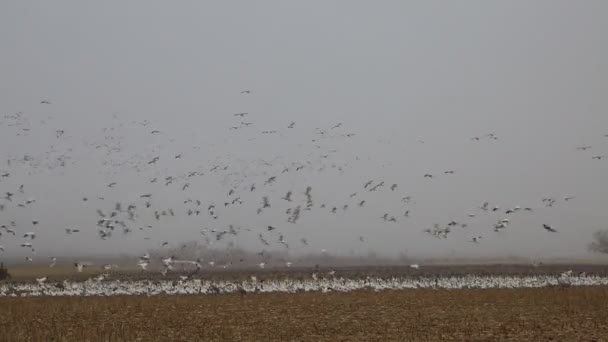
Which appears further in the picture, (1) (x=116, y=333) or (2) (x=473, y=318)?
(2) (x=473, y=318)

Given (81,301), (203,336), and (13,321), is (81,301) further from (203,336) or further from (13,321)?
(203,336)

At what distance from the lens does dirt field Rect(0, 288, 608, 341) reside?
25.9 m

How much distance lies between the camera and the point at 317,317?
31.6 metres

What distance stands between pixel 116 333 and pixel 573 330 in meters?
17.8

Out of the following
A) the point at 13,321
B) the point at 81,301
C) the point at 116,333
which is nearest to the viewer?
the point at 116,333

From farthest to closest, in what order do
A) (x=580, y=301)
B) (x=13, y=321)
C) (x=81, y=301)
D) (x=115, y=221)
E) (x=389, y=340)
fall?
1. (x=115, y=221)
2. (x=81, y=301)
3. (x=580, y=301)
4. (x=13, y=321)
5. (x=389, y=340)

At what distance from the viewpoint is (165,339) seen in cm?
2548

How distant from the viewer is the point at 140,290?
47.0m

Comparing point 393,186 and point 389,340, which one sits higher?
point 393,186

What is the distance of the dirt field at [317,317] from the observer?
84.8 feet

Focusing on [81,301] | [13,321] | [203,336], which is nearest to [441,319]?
[203,336]

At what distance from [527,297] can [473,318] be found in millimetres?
11752

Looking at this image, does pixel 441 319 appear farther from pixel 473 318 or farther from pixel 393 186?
pixel 393 186

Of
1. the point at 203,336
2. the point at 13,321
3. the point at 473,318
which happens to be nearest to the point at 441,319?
the point at 473,318
